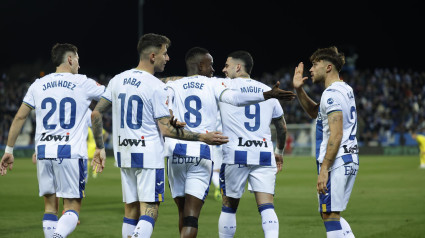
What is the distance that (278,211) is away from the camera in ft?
42.2

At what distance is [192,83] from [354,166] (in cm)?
203

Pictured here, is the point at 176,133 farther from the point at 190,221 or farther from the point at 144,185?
the point at 190,221

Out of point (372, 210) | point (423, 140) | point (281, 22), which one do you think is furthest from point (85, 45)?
point (372, 210)

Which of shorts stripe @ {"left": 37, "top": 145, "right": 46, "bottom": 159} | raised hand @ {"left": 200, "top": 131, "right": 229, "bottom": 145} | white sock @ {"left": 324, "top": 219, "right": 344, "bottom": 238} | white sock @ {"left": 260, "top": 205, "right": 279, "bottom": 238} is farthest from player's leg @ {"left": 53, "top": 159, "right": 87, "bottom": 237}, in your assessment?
white sock @ {"left": 324, "top": 219, "right": 344, "bottom": 238}

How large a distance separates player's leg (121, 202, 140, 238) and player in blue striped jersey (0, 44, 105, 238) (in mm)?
746

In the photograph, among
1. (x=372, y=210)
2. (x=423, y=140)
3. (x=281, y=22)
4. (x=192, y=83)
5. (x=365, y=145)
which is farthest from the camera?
(x=281, y=22)

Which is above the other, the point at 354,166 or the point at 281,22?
the point at 281,22

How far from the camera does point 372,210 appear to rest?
12984mm

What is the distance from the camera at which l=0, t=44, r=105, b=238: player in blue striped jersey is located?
292 inches

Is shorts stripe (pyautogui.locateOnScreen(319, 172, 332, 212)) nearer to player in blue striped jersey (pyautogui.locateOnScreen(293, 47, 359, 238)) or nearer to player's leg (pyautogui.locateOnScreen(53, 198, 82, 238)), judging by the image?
player in blue striped jersey (pyautogui.locateOnScreen(293, 47, 359, 238))

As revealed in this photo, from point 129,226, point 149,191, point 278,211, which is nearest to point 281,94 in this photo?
point 149,191

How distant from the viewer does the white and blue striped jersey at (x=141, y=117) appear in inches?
261

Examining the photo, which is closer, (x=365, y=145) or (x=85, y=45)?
(x=365, y=145)

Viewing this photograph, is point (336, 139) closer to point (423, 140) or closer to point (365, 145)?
point (423, 140)
